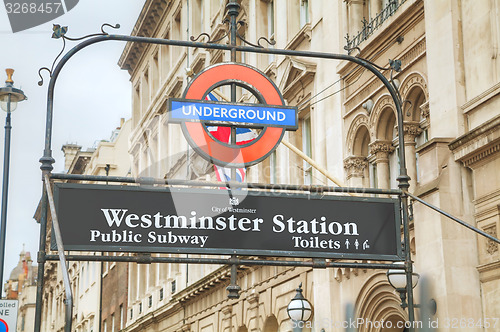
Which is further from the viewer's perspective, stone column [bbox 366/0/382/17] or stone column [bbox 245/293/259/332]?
stone column [bbox 245/293/259/332]

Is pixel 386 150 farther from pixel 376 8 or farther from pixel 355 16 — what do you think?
pixel 355 16

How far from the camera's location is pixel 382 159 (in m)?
20.2

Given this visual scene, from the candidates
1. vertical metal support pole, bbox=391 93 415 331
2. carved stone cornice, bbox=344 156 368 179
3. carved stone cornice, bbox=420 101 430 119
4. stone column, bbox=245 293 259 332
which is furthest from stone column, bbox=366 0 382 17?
vertical metal support pole, bbox=391 93 415 331

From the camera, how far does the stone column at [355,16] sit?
2186 centimetres

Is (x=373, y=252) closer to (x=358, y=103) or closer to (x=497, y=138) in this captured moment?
(x=497, y=138)

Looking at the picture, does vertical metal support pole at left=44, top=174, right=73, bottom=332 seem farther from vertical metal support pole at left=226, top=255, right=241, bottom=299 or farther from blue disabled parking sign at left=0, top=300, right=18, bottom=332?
blue disabled parking sign at left=0, top=300, right=18, bottom=332

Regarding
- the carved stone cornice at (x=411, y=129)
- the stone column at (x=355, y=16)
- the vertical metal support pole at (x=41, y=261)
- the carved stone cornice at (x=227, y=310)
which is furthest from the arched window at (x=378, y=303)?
the vertical metal support pole at (x=41, y=261)

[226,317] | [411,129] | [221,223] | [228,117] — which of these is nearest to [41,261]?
[221,223]

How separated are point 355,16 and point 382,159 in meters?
3.81

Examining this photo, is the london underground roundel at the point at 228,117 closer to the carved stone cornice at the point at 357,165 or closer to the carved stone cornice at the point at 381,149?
the carved stone cornice at the point at 381,149

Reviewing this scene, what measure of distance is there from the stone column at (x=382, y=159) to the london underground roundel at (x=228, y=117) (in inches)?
373

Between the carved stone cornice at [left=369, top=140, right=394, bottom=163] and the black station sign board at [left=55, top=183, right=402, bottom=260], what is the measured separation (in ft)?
30.8

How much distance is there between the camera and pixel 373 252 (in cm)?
1062

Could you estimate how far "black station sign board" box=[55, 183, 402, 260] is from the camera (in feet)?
33.0
